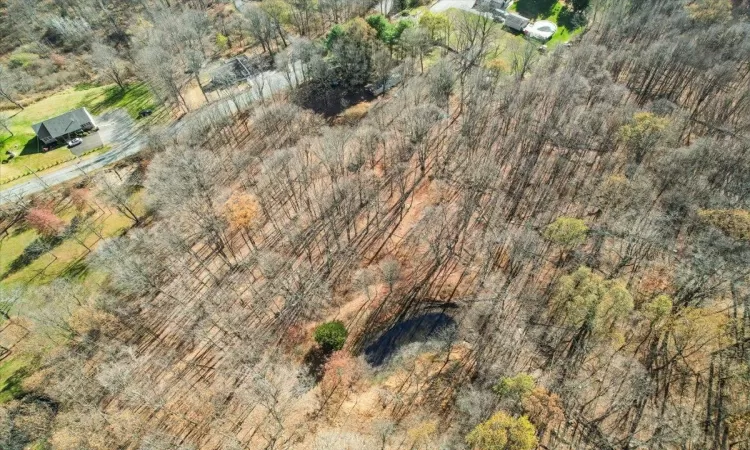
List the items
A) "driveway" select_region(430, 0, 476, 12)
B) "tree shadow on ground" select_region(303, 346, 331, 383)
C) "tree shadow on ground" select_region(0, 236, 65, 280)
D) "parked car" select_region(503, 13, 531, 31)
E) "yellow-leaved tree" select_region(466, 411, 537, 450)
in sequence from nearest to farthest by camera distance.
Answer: "yellow-leaved tree" select_region(466, 411, 537, 450) < "tree shadow on ground" select_region(303, 346, 331, 383) < "tree shadow on ground" select_region(0, 236, 65, 280) < "parked car" select_region(503, 13, 531, 31) < "driveway" select_region(430, 0, 476, 12)

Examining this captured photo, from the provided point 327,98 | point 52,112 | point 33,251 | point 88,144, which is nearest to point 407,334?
point 327,98

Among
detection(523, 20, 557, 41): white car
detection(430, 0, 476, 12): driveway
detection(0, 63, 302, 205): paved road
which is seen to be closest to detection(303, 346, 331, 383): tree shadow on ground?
detection(0, 63, 302, 205): paved road

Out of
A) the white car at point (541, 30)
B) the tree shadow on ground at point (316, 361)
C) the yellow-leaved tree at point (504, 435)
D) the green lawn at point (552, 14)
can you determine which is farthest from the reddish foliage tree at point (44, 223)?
the green lawn at point (552, 14)

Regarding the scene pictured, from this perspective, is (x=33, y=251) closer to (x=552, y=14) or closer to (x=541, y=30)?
(x=541, y=30)

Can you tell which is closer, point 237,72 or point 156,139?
point 156,139

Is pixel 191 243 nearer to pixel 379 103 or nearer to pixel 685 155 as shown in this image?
pixel 379 103

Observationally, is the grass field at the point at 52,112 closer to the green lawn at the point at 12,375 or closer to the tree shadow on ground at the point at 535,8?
the green lawn at the point at 12,375

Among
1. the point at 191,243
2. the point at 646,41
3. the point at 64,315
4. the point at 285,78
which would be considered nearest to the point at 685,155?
the point at 646,41

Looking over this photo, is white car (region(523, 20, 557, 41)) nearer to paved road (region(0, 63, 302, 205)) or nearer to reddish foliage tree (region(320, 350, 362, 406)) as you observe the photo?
paved road (region(0, 63, 302, 205))
